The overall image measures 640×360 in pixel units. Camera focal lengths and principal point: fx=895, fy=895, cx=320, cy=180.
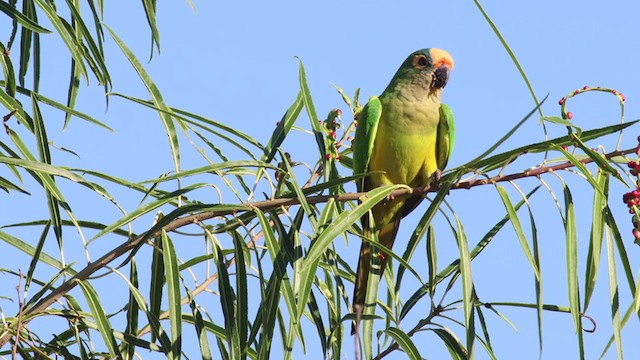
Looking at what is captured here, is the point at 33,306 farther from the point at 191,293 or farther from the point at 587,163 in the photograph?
the point at 587,163

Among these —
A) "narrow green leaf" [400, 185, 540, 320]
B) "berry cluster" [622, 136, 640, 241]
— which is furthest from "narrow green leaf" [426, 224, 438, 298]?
"berry cluster" [622, 136, 640, 241]

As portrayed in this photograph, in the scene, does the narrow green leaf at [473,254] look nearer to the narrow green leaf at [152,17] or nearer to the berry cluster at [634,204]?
the berry cluster at [634,204]

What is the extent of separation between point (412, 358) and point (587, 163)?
744 millimetres

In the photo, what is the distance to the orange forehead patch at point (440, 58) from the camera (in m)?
4.24

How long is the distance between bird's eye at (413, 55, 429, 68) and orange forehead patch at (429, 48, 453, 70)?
0.04 metres

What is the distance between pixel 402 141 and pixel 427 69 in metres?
0.54

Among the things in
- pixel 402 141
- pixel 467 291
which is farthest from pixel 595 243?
pixel 402 141

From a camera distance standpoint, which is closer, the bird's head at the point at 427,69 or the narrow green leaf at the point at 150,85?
the narrow green leaf at the point at 150,85

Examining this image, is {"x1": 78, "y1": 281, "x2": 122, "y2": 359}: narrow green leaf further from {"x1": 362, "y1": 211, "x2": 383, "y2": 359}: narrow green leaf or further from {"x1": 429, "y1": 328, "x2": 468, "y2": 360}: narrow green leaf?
{"x1": 429, "y1": 328, "x2": 468, "y2": 360}: narrow green leaf

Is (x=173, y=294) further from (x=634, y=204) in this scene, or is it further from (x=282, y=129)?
(x=634, y=204)

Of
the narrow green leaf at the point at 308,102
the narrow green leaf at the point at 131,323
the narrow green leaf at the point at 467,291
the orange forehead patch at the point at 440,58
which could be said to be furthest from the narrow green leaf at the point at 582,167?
the orange forehead patch at the point at 440,58

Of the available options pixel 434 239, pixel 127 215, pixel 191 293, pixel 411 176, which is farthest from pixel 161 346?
pixel 411 176

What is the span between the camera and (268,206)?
102 inches

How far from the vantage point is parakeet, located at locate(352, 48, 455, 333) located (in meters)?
3.79
